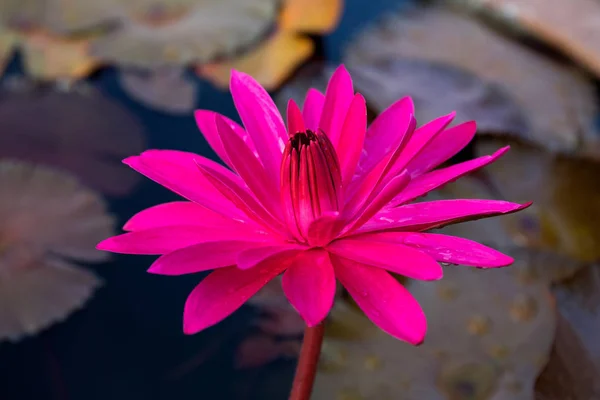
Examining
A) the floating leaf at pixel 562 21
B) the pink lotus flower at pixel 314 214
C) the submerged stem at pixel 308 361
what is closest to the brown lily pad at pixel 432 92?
the floating leaf at pixel 562 21

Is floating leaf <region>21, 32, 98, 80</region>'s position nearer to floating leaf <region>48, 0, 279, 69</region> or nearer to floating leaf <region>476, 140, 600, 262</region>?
floating leaf <region>48, 0, 279, 69</region>

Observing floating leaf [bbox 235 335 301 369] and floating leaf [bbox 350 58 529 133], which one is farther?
floating leaf [bbox 350 58 529 133]

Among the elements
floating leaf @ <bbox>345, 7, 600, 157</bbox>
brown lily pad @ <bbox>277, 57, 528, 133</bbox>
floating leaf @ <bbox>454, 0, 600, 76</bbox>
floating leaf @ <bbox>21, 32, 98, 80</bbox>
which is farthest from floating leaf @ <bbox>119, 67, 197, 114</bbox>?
floating leaf @ <bbox>454, 0, 600, 76</bbox>

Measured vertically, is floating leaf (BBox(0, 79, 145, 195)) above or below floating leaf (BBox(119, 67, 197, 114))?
below

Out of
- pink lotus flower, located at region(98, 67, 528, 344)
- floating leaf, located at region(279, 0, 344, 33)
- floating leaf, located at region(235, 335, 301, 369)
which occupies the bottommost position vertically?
floating leaf, located at region(235, 335, 301, 369)

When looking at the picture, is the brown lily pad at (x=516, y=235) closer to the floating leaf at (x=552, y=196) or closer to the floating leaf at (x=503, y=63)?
the floating leaf at (x=552, y=196)

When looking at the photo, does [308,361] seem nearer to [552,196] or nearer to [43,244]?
[43,244]

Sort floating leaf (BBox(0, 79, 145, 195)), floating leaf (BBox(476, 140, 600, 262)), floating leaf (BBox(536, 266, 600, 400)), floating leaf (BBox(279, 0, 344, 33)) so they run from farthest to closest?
floating leaf (BBox(279, 0, 344, 33)) < floating leaf (BBox(0, 79, 145, 195)) < floating leaf (BBox(476, 140, 600, 262)) < floating leaf (BBox(536, 266, 600, 400))

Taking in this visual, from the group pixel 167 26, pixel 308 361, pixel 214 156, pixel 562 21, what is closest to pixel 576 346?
pixel 308 361
